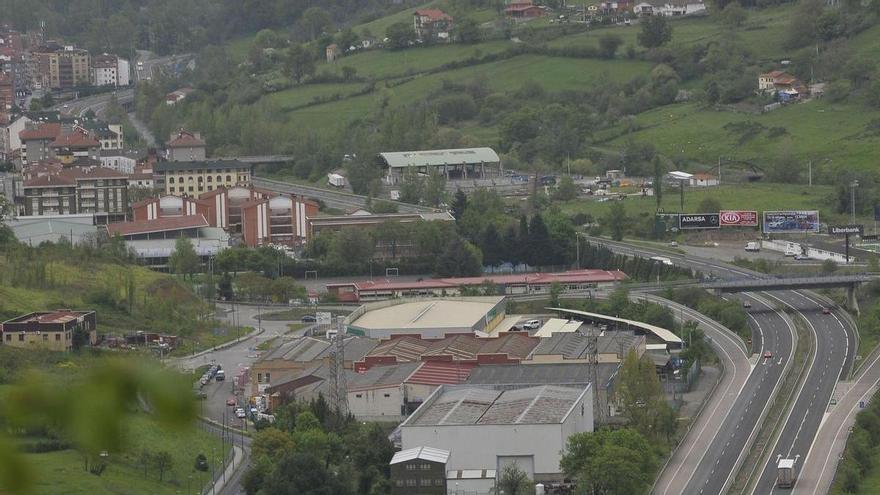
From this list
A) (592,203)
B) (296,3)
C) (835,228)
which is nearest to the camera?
(835,228)

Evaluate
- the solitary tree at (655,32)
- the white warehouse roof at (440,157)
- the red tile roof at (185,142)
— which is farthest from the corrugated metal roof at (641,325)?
the solitary tree at (655,32)

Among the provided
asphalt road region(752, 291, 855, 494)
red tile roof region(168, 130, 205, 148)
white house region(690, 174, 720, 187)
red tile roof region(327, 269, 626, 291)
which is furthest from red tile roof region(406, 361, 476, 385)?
red tile roof region(168, 130, 205, 148)

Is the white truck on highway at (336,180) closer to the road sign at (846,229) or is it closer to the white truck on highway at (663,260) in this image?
the white truck on highway at (663,260)

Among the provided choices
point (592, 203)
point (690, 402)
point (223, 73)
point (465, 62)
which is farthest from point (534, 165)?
point (690, 402)

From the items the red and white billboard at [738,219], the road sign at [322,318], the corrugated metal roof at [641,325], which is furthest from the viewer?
the red and white billboard at [738,219]

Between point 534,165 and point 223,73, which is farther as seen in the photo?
point 223,73

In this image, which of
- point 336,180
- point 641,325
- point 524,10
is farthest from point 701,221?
point 524,10

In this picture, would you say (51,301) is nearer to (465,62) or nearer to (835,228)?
(835,228)
